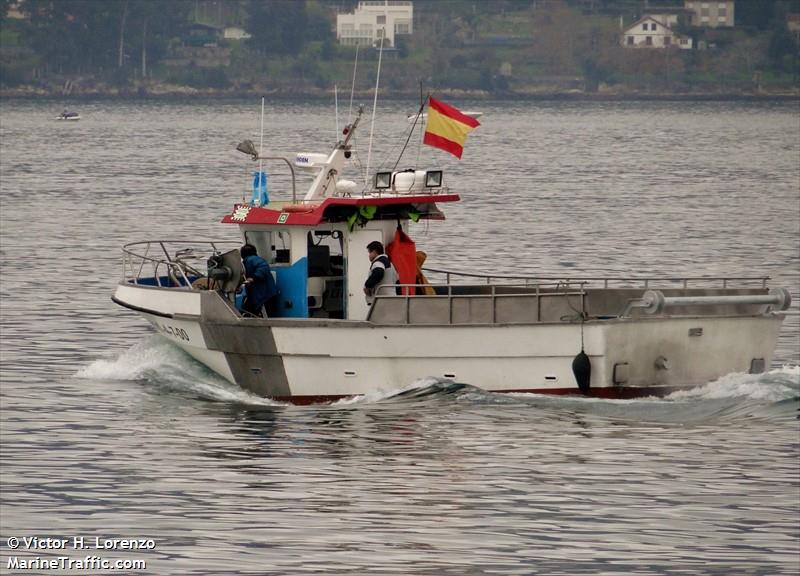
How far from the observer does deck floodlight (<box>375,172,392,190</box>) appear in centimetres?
2805

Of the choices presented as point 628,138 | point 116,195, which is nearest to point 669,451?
point 116,195

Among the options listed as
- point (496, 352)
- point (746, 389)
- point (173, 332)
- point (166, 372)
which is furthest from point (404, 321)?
point (166, 372)

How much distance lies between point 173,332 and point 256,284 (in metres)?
2.36

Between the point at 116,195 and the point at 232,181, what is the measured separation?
13.1m

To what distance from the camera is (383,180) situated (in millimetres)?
28188

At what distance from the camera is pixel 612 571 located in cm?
1947

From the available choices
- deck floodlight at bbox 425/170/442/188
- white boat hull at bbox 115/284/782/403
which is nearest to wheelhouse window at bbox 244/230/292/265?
white boat hull at bbox 115/284/782/403

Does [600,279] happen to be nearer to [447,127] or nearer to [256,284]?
[447,127]

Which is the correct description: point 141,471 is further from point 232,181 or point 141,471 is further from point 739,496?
point 232,181

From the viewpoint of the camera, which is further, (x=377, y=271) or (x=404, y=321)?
(x=377, y=271)

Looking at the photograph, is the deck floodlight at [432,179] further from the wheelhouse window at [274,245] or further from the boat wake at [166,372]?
the boat wake at [166,372]

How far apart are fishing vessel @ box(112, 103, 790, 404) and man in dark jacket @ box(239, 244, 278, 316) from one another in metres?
0.16

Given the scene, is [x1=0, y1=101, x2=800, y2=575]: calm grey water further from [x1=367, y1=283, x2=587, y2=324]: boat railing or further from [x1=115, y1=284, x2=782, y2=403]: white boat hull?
[x1=367, y1=283, x2=587, y2=324]: boat railing

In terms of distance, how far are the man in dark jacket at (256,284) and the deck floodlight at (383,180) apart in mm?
2067
